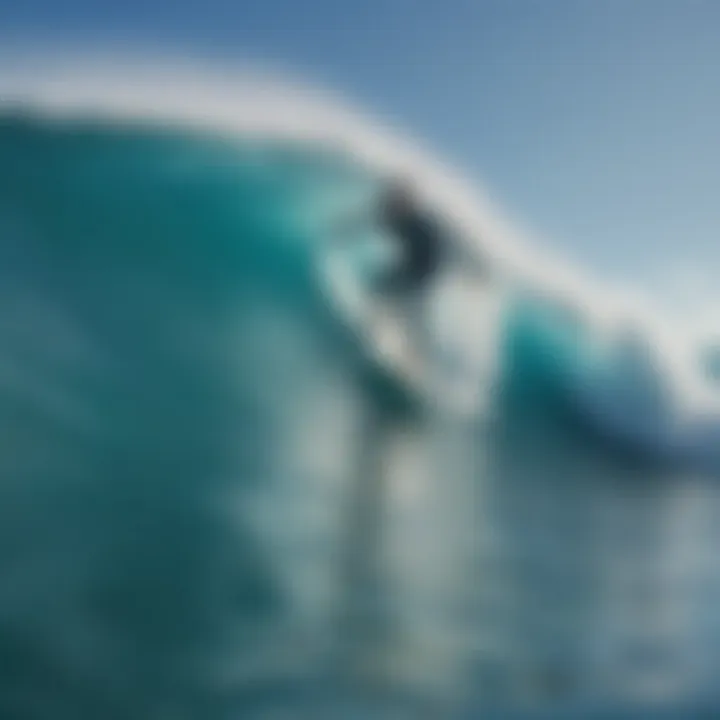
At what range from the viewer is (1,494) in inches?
57.3

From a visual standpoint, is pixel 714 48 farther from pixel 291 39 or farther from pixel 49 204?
pixel 49 204

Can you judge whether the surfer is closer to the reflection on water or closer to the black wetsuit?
the black wetsuit

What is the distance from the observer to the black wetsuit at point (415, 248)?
1587mm

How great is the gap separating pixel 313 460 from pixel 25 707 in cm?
49

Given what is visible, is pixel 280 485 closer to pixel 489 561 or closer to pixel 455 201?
pixel 489 561

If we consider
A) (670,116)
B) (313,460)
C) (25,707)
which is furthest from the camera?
(670,116)

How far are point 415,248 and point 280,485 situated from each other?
392 mm

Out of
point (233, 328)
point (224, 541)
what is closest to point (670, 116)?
point (233, 328)

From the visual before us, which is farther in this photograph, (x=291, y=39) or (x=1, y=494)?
(x=291, y=39)

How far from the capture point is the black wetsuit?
5.21 ft

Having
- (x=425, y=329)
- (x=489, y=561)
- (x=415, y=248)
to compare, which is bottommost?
(x=489, y=561)

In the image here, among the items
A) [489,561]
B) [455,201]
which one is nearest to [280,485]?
[489,561]

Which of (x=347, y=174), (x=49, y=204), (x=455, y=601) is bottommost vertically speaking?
(x=455, y=601)

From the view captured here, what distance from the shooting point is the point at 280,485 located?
4.89 ft
